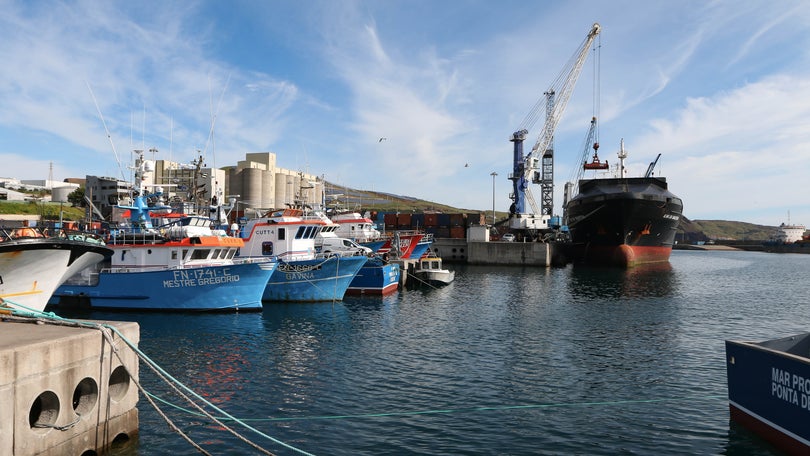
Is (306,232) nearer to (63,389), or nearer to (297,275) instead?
(297,275)

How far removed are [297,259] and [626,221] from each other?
51130mm

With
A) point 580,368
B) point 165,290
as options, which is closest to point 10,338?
point 580,368

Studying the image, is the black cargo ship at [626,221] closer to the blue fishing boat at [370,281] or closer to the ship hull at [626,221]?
the ship hull at [626,221]

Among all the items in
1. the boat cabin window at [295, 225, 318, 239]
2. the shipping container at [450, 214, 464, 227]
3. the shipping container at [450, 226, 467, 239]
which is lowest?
the boat cabin window at [295, 225, 318, 239]

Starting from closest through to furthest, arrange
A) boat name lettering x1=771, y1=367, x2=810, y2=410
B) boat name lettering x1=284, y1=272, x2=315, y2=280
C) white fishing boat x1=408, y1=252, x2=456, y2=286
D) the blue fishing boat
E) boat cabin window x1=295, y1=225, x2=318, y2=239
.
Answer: boat name lettering x1=771, y1=367, x2=810, y2=410
boat name lettering x1=284, y1=272, x2=315, y2=280
boat cabin window x1=295, y1=225, x2=318, y2=239
the blue fishing boat
white fishing boat x1=408, y1=252, x2=456, y2=286

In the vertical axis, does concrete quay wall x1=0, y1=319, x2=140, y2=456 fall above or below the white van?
below

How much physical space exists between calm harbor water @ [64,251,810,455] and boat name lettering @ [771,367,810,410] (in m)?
→ 2.06

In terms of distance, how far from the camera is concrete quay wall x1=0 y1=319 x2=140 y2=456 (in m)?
8.38

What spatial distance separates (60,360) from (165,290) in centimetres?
2229

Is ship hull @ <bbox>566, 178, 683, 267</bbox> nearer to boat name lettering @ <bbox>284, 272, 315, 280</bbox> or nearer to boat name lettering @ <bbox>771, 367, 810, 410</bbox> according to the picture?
boat name lettering @ <bbox>284, 272, 315, 280</bbox>

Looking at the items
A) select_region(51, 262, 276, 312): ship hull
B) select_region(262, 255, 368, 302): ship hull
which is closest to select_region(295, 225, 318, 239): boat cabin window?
select_region(262, 255, 368, 302): ship hull

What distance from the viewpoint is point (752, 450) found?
12141mm

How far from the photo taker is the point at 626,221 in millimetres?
69750

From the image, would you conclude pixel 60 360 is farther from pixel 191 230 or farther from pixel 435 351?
pixel 191 230
